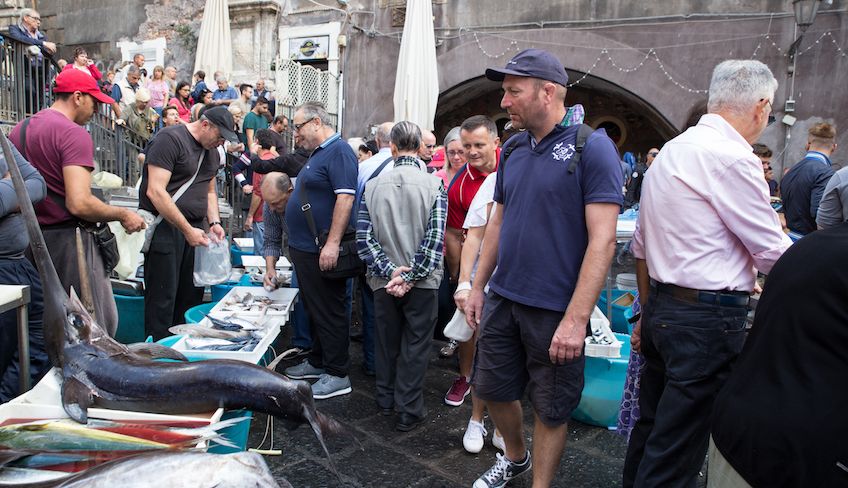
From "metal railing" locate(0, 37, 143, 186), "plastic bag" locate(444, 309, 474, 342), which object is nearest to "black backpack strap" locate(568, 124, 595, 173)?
"plastic bag" locate(444, 309, 474, 342)

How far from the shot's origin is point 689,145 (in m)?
2.54

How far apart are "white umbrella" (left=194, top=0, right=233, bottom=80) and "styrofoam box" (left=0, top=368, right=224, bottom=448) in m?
13.9

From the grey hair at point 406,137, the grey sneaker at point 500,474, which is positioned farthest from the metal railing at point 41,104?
the grey sneaker at point 500,474

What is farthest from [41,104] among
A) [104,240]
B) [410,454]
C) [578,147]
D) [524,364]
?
[578,147]

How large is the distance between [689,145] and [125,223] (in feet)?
10.6

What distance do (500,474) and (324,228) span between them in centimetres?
220

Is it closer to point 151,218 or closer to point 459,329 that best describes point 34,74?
point 151,218

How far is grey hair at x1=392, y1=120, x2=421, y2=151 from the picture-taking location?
412 centimetres

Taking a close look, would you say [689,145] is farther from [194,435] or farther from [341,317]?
[341,317]

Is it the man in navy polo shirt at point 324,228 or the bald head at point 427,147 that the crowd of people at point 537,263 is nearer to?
the man in navy polo shirt at point 324,228

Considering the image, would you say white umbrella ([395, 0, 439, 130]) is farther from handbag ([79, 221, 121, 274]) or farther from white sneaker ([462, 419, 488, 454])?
white sneaker ([462, 419, 488, 454])

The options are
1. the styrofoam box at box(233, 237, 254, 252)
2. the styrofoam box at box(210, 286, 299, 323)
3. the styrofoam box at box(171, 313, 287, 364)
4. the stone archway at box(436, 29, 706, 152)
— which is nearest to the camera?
the styrofoam box at box(171, 313, 287, 364)

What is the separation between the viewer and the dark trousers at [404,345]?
157 inches

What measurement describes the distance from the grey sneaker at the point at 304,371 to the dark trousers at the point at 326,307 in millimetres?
256
